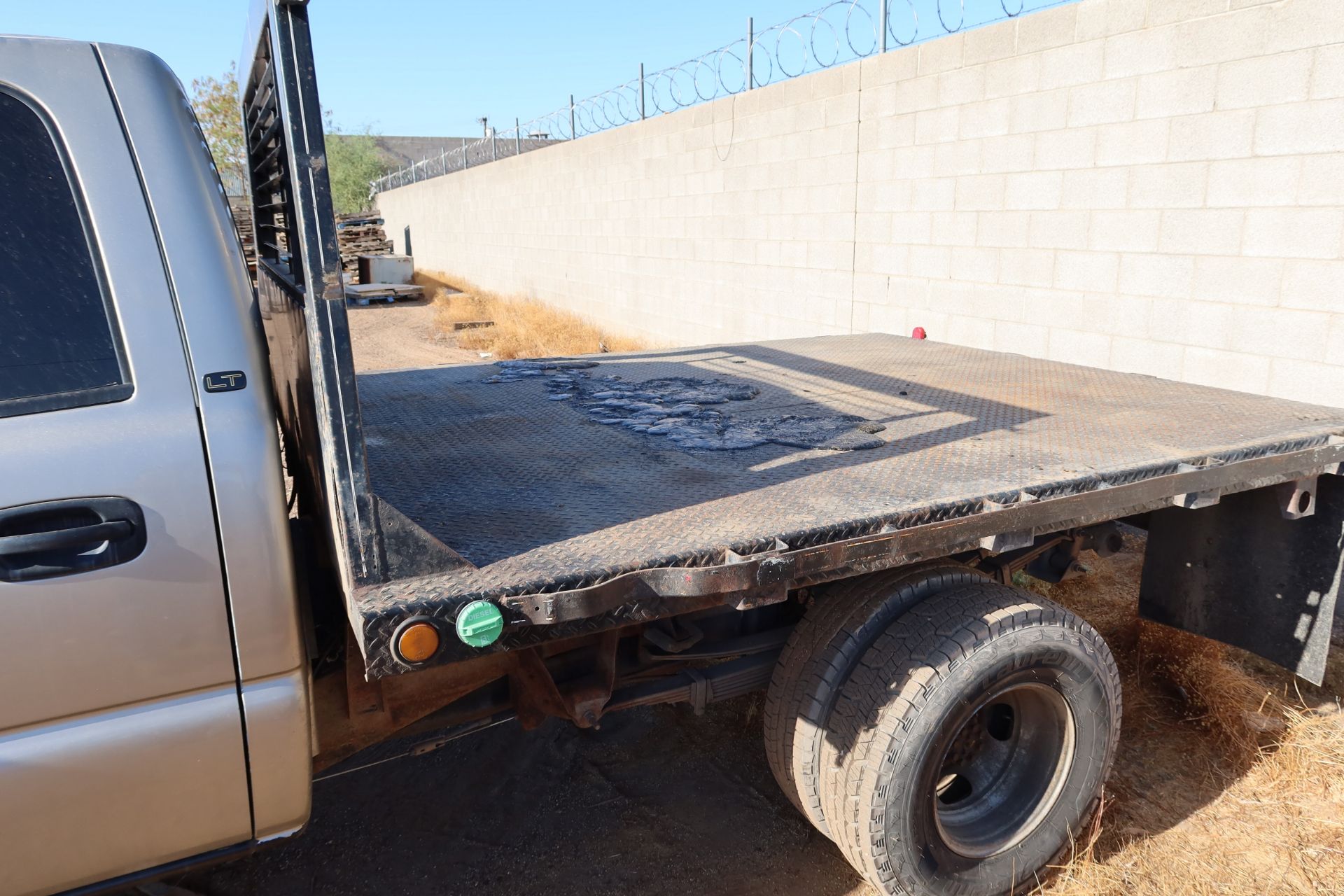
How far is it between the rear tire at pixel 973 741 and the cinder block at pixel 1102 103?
368 cm

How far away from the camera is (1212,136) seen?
4633 mm

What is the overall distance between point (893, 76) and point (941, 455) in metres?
4.97

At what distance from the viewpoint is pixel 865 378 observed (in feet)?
13.7

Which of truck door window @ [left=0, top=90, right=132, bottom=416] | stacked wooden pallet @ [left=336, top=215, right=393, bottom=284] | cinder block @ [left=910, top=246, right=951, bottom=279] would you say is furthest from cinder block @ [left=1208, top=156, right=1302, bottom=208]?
stacked wooden pallet @ [left=336, top=215, right=393, bottom=284]

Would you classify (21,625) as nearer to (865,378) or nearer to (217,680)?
(217,680)

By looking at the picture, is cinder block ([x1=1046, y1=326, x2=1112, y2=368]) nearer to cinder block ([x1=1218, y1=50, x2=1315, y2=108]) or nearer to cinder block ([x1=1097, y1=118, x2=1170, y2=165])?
cinder block ([x1=1097, y1=118, x2=1170, y2=165])

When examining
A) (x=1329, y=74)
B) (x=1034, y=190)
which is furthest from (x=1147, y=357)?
(x=1329, y=74)

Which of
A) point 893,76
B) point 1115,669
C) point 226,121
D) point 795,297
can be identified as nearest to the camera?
point 1115,669

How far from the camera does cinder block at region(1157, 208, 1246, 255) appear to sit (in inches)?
180

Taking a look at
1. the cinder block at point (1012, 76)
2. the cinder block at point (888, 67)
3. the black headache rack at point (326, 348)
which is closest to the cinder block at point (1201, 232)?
the cinder block at point (1012, 76)

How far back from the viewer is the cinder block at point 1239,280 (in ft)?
14.5

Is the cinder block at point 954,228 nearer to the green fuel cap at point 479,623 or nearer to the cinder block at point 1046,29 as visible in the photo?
the cinder block at point 1046,29

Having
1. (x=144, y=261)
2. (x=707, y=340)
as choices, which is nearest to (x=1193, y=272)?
(x=144, y=261)

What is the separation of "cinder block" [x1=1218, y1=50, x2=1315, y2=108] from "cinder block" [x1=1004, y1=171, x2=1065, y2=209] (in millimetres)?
1034
